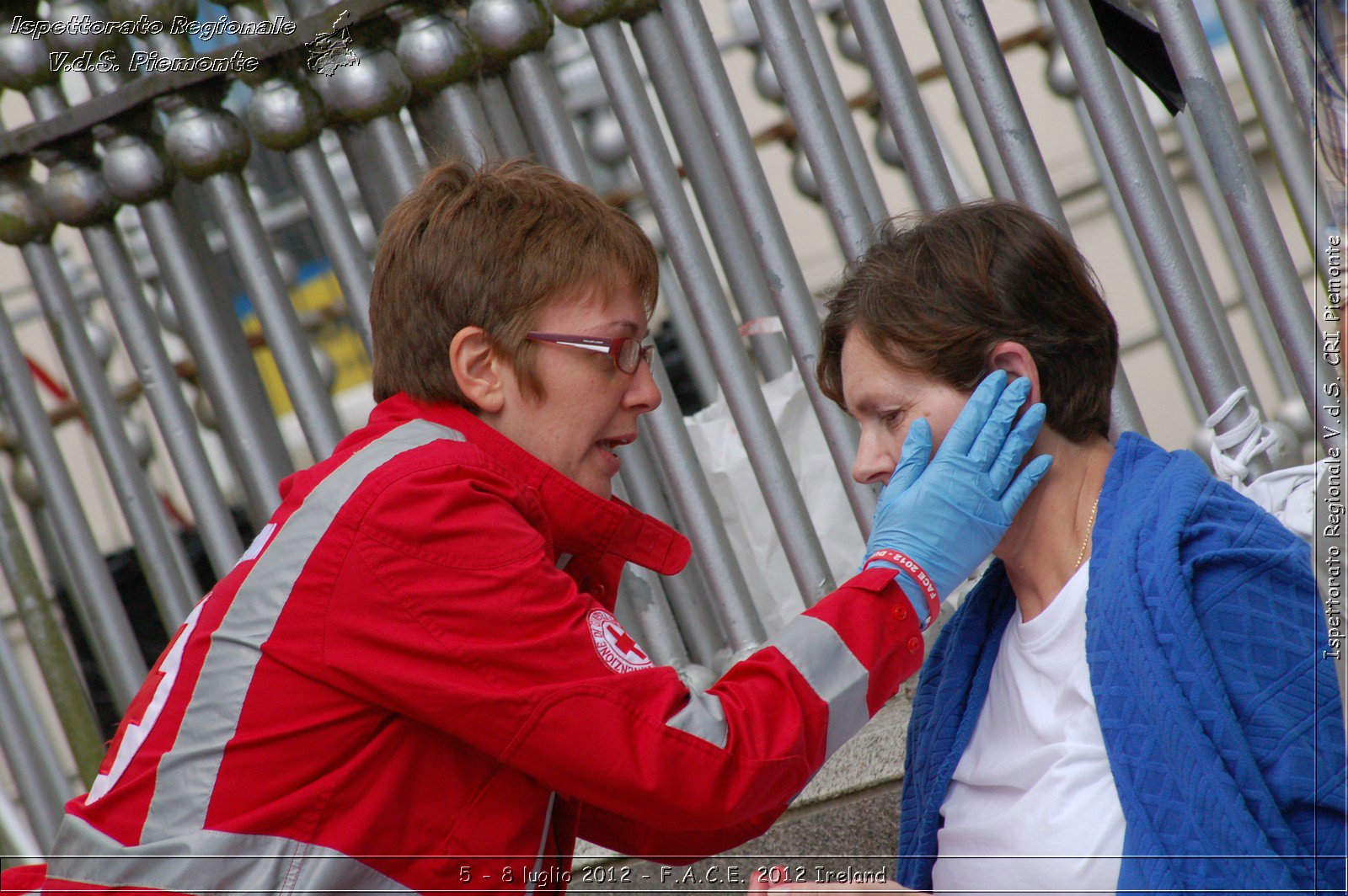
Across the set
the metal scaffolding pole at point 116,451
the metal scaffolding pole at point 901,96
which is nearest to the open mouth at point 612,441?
the metal scaffolding pole at point 901,96

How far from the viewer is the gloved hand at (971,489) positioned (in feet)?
5.30

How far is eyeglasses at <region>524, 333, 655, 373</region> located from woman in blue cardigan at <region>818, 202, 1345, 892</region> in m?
0.32

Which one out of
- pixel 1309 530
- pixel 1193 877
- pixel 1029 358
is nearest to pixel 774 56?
pixel 1029 358

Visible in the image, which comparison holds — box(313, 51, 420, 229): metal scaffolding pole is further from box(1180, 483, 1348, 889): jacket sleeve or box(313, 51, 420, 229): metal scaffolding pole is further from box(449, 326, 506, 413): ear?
box(1180, 483, 1348, 889): jacket sleeve

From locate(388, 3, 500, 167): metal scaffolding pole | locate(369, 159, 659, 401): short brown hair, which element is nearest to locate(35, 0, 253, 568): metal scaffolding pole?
locate(388, 3, 500, 167): metal scaffolding pole

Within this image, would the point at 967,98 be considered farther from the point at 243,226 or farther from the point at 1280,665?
the point at 243,226

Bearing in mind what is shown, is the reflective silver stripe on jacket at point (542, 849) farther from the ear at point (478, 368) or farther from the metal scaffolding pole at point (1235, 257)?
the metal scaffolding pole at point (1235, 257)

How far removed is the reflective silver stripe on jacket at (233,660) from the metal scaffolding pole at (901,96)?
3.66 feet

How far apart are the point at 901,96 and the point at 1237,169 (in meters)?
0.57

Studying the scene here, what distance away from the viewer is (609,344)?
1.67m

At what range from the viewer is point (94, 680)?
3.64 meters

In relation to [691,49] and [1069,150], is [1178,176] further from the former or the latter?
[691,49]

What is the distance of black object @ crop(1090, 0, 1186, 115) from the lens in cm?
205

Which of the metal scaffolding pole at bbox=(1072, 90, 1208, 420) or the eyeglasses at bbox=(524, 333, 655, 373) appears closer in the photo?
the eyeglasses at bbox=(524, 333, 655, 373)
